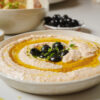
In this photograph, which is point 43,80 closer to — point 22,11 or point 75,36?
point 75,36

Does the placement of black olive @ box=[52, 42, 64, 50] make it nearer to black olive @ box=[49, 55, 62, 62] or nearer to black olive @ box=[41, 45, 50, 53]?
black olive @ box=[41, 45, 50, 53]

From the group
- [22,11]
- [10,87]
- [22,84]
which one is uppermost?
[22,11]

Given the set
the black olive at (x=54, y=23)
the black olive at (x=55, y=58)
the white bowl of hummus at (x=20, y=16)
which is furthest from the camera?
the black olive at (x=54, y=23)

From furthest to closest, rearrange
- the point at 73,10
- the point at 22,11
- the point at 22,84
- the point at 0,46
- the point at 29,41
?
the point at 73,10 → the point at 22,11 → the point at 29,41 → the point at 0,46 → the point at 22,84

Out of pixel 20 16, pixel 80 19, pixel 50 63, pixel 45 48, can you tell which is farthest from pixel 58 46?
pixel 80 19

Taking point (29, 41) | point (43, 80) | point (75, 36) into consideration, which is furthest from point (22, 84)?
point (75, 36)

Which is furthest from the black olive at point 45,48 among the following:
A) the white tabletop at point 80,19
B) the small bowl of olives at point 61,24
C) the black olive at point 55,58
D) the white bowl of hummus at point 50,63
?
the small bowl of olives at point 61,24

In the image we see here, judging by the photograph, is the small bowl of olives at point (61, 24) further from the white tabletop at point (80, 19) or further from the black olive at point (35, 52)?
the black olive at point (35, 52)
